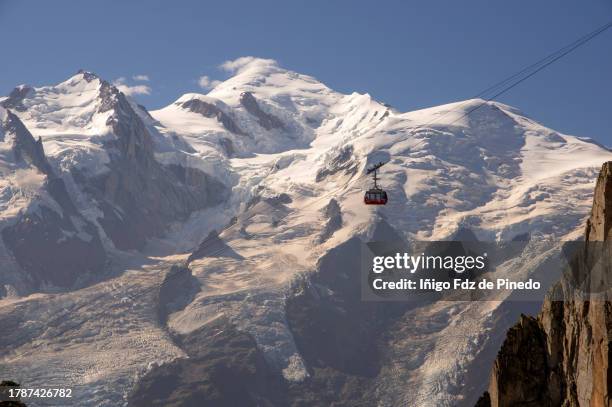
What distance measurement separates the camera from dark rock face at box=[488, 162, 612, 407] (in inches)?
3014

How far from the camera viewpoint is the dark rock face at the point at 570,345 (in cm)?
7656

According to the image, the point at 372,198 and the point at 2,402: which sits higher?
the point at 372,198

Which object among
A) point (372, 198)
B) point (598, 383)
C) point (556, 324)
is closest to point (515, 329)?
point (556, 324)

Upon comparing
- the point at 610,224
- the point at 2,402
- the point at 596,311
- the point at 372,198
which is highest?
the point at 372,198

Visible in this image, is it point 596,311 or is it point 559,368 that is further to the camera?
point 559,368

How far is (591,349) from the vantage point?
7831cm

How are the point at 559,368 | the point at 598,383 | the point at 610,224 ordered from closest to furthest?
the point at 598,383 → the point at 610,224 → the point at 559,368

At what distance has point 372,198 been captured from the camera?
457 feet

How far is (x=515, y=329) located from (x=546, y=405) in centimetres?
610

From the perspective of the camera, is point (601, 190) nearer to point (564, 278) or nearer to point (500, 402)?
point (564, 278)

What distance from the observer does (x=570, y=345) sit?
8375 cm

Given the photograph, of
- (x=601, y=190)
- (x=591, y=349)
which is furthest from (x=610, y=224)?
(x=591, y=349)

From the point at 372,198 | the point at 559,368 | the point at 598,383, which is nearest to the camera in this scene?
the point at 598,383

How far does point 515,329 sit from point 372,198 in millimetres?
50934
